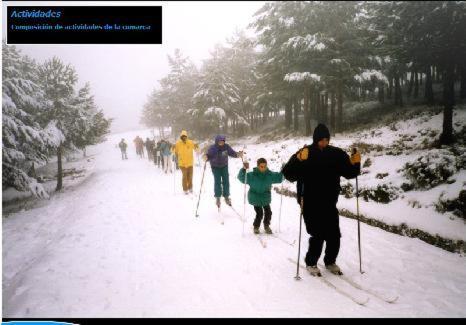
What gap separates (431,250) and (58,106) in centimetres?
2175

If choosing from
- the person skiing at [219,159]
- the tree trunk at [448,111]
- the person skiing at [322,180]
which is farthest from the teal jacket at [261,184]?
the tree trunk at [448,111]

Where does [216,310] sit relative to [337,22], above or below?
below

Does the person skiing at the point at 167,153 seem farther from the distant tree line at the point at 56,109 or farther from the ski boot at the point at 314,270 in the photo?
the ski boot at the point at 314,270

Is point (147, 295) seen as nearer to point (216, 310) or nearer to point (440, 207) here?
point (216, 310)

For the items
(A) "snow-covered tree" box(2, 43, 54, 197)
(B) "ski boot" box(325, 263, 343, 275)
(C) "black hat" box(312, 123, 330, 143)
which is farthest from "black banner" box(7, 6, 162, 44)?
(A) "snow-covered tree" box(2, 43, 54, 197)

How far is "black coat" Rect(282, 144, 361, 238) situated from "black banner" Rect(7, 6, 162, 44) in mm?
3658

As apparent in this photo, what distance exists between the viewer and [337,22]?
16.2 meters

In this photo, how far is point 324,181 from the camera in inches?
185

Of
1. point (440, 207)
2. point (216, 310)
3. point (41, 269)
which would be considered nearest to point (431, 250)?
point (440, 207)

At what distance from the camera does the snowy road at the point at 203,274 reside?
13.3ft

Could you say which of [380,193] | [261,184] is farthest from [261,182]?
[380,193]

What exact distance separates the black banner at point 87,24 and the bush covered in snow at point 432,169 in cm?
711

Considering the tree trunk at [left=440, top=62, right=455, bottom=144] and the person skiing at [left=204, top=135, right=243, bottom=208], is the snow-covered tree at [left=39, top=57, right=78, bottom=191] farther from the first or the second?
the tree trunk at [left=440, top=62, right=455, bottom=144]

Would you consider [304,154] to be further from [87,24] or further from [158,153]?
[158,153]
